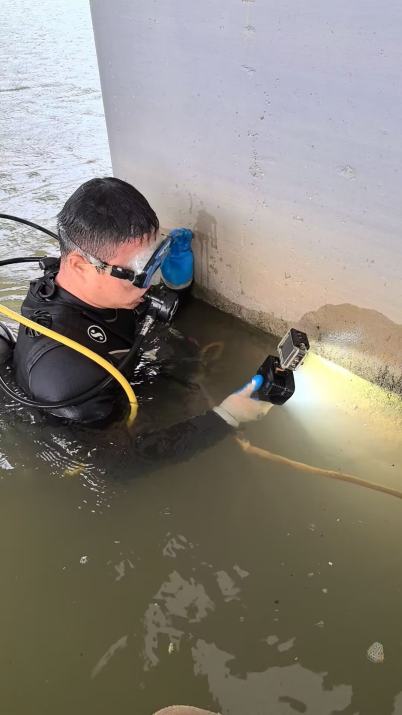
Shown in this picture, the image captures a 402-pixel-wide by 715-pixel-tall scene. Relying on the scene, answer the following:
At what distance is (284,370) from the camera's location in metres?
1.75

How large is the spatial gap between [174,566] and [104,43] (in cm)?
227

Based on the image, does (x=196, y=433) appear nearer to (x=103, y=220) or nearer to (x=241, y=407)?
(x=241, y=407)

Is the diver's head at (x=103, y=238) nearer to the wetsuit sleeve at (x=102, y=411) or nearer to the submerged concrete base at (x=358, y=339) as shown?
the wetsuit sleeve at (x=102, y=411)

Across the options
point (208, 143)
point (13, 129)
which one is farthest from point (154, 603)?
point (13, 129)

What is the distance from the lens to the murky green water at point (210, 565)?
4.47ft

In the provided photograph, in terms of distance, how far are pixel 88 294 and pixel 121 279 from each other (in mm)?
138

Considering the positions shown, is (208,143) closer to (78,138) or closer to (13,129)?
(78,138)

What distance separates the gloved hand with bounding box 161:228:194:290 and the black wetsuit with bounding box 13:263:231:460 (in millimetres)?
659

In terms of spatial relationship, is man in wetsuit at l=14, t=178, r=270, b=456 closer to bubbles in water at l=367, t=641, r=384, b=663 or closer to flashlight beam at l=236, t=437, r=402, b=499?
flashlight beam at l=236, t=437, r=402, b=499

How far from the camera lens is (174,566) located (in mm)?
1623

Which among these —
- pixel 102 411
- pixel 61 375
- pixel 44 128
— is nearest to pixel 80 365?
pixel 61 375

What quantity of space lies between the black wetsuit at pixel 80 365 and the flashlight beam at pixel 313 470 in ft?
0.37

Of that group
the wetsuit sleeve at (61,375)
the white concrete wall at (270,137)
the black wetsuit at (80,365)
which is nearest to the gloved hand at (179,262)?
the white concrete wall at (270,137)

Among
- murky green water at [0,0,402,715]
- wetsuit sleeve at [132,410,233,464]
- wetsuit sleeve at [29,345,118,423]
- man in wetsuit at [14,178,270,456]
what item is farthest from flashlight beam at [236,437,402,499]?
wetsuit sleeve at [29,345,118,423]
